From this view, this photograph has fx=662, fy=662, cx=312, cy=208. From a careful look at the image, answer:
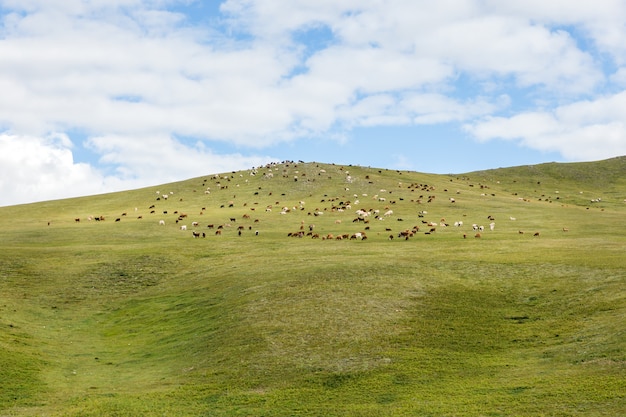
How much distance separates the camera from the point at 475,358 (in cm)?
3641

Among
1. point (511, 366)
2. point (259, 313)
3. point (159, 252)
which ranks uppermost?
point (159, 252)

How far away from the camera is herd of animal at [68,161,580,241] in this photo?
8038cm

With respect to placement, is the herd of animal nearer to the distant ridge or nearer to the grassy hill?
the grassy hill

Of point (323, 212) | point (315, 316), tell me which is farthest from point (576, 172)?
point (315, 316)

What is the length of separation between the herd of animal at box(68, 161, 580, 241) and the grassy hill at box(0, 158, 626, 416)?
0.78 metres

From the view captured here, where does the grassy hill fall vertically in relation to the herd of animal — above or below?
below

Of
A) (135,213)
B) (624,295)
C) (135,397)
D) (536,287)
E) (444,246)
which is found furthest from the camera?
(135,213)

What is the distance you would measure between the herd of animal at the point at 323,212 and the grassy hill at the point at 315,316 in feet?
2.56

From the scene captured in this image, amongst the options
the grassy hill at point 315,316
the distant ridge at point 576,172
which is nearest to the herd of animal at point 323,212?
the grassy hill at point 315,316

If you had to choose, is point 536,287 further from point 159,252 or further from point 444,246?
point 159,252

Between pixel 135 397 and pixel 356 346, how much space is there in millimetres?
12546

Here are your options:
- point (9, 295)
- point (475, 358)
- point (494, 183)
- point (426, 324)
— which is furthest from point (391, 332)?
point (494, 183)

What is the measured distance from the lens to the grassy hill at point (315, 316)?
3209cm

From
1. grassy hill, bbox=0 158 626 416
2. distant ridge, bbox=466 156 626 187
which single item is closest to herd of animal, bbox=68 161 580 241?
grassy hill, bbox=0 158 626 416
